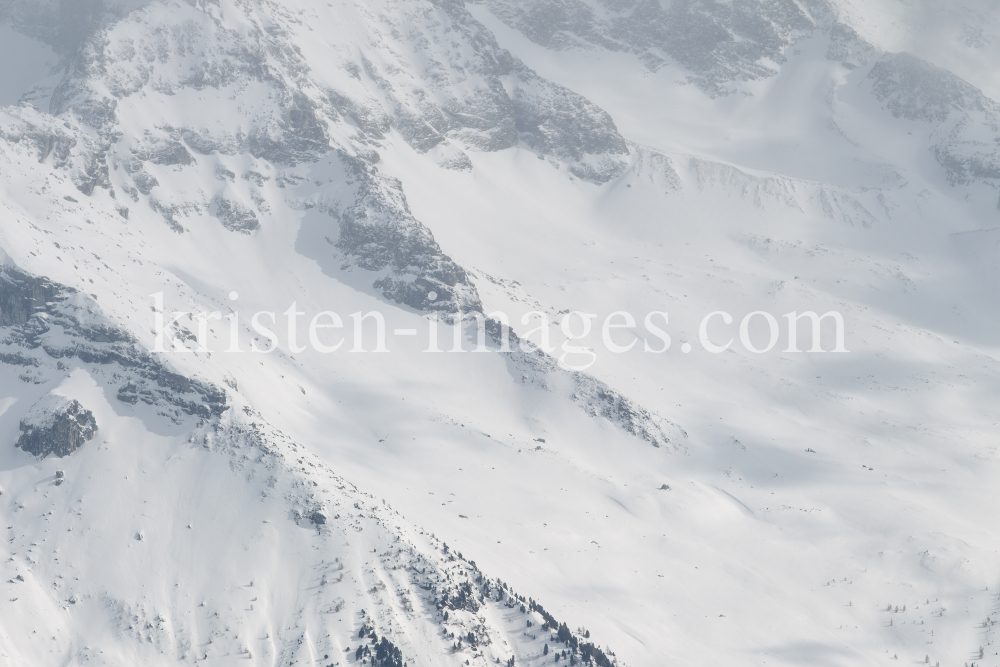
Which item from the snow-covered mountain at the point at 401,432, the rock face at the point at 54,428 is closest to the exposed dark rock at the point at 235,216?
the snow-covered mountain at the point at 401,432

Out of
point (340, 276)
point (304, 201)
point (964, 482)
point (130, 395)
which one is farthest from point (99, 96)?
point (964, 482)

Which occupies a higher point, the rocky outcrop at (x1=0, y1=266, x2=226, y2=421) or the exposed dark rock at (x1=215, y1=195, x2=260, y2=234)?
the exposed dark rock at (x1=215, y1=195, x2=260, y2=234)

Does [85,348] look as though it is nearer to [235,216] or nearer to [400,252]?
[235,216]

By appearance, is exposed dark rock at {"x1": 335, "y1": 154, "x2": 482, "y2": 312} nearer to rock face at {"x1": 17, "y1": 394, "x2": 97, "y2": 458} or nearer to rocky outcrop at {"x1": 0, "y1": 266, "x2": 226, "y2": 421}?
rocky outcrop at {"x1": 0, "y1": 266, "x2": 226, "y2": 421}

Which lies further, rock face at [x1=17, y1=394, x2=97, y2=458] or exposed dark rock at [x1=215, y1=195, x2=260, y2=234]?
exposed dark rock at [x1=215, y1=195, x2=260, y2=234]

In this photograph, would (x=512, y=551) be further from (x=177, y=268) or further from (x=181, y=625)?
(x=177, y=268)

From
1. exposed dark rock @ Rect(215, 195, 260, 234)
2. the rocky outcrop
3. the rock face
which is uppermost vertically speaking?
exposed dark rock @ Rect(215, 195, 260, 234)

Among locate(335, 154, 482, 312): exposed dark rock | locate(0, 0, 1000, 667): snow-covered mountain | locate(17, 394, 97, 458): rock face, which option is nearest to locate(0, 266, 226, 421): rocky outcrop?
Answer: locate(0, 0, 1000, 667): snow-covered mountain

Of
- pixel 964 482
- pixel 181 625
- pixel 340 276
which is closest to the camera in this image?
pixel 181 625

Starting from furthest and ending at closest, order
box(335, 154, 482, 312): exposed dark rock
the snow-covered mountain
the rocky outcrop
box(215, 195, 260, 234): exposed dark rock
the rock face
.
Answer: box(215, 195, 260, 234): exposed dark rock → box(335, 154, 482, 312): exposed dark rock → the rocky outcrop → the rock face → the snow-covered mountain
